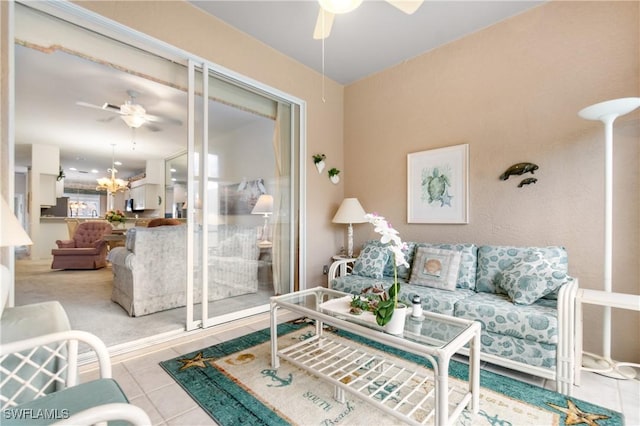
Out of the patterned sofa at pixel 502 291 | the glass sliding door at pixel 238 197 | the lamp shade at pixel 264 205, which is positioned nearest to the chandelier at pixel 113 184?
the glass sliding door at pixel 238 197

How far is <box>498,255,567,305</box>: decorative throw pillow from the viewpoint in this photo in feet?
6.61

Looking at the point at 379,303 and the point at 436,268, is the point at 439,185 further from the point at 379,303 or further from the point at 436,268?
the point at 379,303

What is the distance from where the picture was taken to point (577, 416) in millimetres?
1532

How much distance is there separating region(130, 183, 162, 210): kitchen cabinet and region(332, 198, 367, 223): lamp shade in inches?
88.2

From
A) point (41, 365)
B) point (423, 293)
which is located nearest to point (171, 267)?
point (41, 365)

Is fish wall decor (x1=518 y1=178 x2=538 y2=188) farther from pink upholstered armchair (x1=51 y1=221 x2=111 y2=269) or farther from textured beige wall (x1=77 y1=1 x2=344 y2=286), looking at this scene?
pink upholstered armchair (x1=51 y1=221 x2=111 y2=269)

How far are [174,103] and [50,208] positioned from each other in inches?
57.2

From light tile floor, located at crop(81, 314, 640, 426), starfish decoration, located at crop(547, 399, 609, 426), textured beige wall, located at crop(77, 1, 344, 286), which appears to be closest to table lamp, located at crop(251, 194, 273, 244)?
textured beige wall, located at crop(77, 1, 344, 286)

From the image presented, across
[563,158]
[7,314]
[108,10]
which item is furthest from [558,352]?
[108,10]

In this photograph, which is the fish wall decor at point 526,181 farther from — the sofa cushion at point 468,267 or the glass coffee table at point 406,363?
the glass coffee table at point 406,363

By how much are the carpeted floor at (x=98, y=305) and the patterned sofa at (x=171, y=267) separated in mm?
106

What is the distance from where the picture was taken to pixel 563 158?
241 centimetres

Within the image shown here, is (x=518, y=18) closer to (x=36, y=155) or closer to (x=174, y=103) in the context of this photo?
(x=174, y=103)

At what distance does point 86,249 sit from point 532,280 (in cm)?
561
